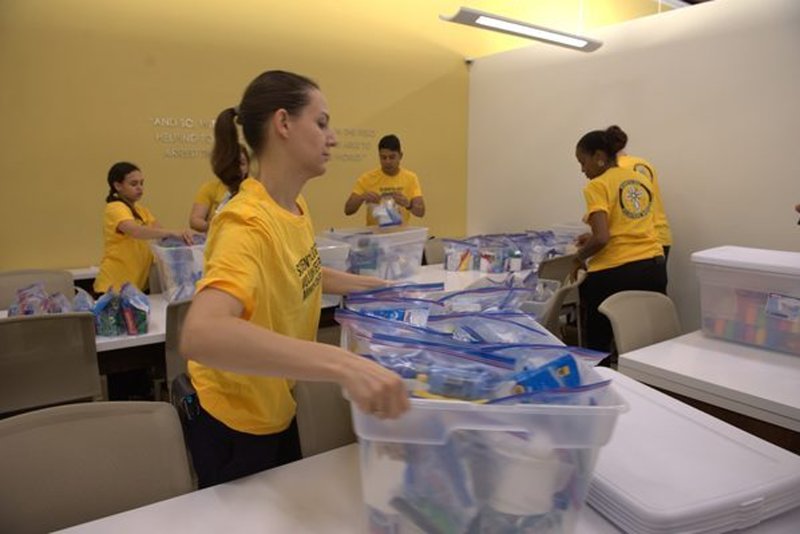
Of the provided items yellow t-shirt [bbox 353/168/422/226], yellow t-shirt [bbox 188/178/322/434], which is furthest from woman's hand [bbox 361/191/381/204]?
yellow t-shirt [bbox 188/178/322/434]

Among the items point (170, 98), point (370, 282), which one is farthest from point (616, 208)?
point (170, 98)

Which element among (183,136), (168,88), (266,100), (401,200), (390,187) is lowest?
(401,200)

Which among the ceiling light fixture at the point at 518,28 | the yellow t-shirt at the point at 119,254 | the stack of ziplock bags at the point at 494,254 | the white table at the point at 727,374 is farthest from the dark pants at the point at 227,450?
the ceiling light fixture at the point at 518,28

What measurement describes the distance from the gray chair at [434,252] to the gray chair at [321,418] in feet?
9.63

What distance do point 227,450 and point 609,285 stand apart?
258 centimetres

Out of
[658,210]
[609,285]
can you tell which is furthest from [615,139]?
[609,285]

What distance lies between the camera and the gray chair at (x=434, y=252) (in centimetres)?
427

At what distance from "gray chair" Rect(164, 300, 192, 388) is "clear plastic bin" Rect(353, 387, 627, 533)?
65.4 inches

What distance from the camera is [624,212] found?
313cm

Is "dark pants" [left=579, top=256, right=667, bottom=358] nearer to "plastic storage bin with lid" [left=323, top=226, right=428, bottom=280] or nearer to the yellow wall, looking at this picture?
"plastic storage bin with lid" [left=323, top=226, right=428, bottom=280]

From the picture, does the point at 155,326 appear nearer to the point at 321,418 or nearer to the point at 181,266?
the point at 181,266

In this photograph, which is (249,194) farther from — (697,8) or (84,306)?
(697,8)

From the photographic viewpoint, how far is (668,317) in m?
2.43

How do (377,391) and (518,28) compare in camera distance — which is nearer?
(377,391)
